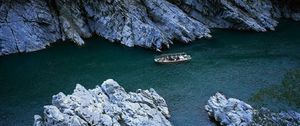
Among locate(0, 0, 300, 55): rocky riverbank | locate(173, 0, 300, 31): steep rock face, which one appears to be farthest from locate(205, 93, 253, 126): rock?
locate(173, 0, 300, 31): steep rock face

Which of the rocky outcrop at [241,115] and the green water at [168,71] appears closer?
the rocky outcrop at [241,115]

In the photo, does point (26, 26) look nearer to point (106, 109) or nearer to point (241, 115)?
point (106, 109)

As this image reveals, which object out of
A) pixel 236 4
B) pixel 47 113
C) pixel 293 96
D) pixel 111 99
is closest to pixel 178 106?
pixel 111 99

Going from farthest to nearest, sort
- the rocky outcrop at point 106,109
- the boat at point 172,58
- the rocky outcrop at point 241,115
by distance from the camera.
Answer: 1. the boat at point 172,58
2. the rocky outcrop at point 106,109
3. the rocky outcrop at point 241,115

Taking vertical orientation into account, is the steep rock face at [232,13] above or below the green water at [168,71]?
above

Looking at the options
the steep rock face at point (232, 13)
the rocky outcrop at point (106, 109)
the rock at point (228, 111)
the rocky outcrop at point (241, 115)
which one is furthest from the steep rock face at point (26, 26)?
the rocky outcrop at point (241, 115)

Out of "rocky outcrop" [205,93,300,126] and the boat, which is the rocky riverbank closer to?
the boat

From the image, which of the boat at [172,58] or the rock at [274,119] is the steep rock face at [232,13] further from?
the rock at [274,119]

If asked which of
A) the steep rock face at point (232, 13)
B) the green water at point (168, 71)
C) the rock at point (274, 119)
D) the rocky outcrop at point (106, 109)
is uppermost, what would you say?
the rock at point (274, 119)

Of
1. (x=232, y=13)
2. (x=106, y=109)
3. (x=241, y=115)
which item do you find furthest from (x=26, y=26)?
(x=241, y=115)
